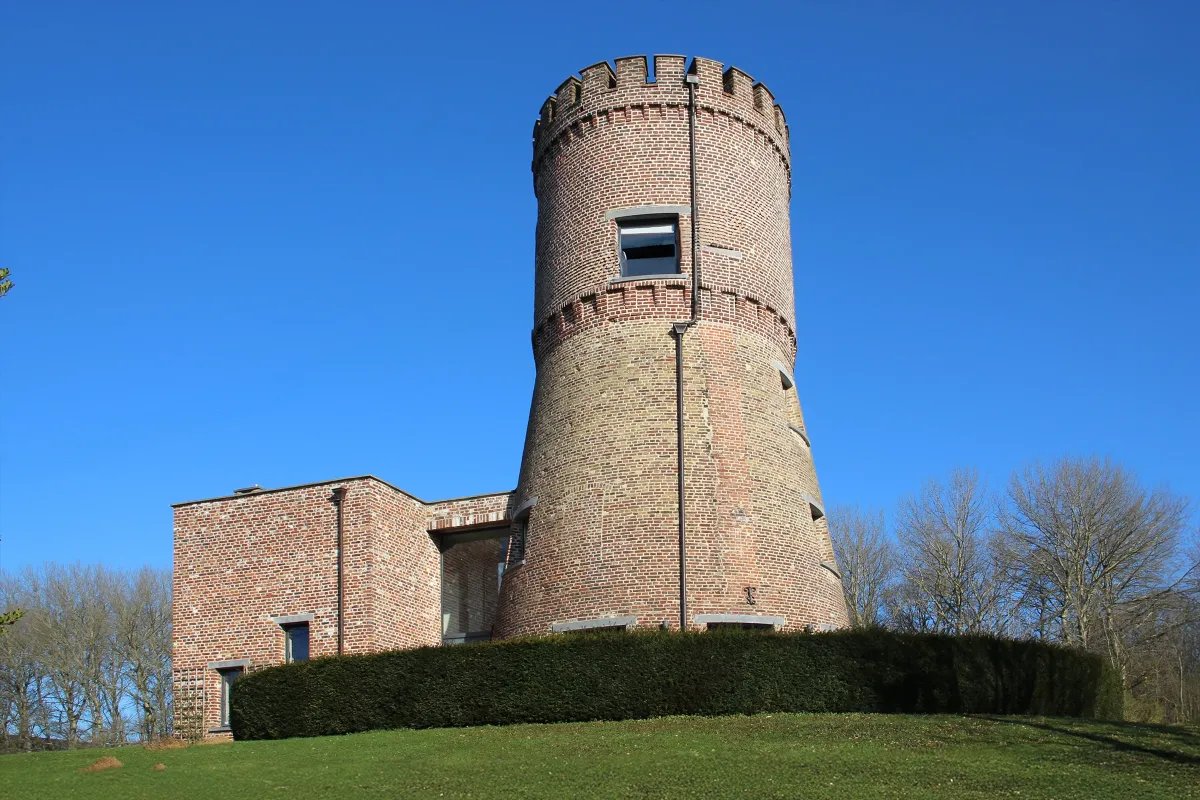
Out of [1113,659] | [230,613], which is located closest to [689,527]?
[230,613]

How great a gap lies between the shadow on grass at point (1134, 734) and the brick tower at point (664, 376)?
A: 609 centimetres

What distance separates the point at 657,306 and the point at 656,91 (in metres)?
5.38

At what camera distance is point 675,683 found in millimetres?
19969

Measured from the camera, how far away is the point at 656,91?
27.0 metres

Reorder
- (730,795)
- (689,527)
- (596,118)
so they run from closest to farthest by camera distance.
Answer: (730,795) < (689,527) < (596,118)

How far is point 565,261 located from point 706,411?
17.1 feet

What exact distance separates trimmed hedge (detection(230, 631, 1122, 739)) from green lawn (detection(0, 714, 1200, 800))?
2.37 feet

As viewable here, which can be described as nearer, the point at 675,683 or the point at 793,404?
the point at 675,683

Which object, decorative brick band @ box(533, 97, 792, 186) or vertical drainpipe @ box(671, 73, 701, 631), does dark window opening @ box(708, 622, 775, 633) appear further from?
decorative brick band @ box(533, 97, 792, 186)

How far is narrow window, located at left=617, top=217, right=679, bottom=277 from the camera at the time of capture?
85.9 ft

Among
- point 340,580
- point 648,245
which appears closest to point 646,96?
point 648,245

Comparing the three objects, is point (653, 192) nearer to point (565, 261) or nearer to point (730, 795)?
point (565, 261)

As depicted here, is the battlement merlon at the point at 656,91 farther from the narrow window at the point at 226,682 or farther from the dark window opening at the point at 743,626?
the narrow window at the point at 226,682

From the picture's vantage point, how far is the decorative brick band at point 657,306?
25.5m
